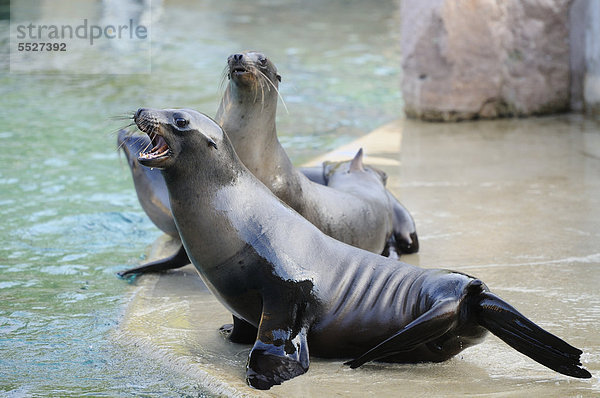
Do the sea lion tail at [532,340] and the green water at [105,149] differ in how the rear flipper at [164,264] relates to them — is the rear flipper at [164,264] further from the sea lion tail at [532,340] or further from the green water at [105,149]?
A: the sea lion tail at [532,340]

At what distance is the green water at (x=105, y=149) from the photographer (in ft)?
12.1

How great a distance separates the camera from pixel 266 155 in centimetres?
453

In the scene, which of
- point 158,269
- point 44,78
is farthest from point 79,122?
point 158,269

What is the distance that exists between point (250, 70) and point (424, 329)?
1.82m

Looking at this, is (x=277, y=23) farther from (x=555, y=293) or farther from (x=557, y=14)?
(x=555, y=293)

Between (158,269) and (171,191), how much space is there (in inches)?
54.3

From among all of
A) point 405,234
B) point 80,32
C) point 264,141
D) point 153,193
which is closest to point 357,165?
point 405,234

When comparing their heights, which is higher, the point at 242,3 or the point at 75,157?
the point at 242,3

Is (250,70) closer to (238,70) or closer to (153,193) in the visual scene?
(238,70)

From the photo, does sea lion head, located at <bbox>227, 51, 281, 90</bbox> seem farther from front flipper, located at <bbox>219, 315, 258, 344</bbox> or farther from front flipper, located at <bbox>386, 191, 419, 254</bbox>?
front flipper, located at <bbox>219, 315, 258, 344</bbox>

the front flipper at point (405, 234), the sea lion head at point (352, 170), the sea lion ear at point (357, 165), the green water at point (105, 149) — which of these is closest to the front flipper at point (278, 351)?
the green water at point (105, 149)

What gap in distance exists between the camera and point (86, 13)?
1700 centimetres

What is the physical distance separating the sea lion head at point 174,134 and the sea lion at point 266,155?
1.02 metres

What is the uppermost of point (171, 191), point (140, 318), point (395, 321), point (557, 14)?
point (557, 14)
